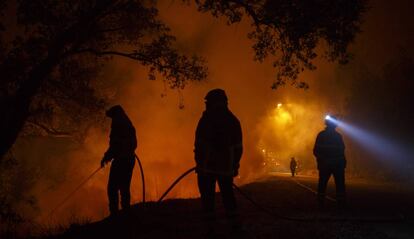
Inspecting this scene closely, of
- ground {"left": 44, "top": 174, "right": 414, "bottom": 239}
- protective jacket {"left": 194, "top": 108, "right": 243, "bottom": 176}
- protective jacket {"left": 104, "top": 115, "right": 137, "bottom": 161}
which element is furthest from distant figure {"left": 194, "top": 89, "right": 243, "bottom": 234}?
protective jacket {"left": 104, "top": 115, "right": 137, "bottom": 161}

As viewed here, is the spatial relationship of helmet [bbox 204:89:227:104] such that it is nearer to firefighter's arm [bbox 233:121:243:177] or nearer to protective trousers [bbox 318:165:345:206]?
firefighter's arm [bbox 233:121:243:177]

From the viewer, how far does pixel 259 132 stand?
192 ft

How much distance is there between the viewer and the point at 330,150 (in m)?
8.46

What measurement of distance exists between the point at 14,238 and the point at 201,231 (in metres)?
4.10

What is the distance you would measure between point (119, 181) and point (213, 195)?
8.67ft

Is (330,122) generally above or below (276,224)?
above

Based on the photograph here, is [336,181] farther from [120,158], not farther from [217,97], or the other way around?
[120,158]

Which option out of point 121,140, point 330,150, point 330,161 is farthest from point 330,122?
point 121,140

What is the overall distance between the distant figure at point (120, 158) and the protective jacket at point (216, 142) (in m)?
2.44

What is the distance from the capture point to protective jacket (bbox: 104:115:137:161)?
728 cm

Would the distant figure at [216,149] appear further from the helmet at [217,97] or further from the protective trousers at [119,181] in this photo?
the protective trousers at [119,181]

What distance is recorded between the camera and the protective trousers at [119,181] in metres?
7.16

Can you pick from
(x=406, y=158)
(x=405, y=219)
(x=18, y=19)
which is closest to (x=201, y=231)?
(x=405, y=219)

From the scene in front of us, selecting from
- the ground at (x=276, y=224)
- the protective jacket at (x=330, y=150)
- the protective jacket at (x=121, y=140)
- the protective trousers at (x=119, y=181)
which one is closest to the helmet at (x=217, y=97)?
the ground at (x=276, y=224)
